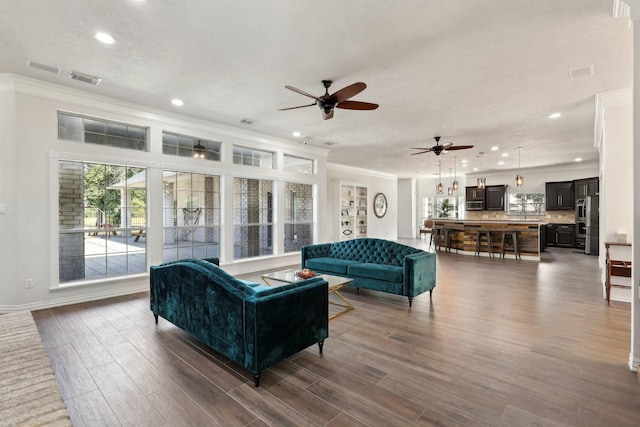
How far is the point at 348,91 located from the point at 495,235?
24.4ft

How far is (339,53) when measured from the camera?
10.6 ft

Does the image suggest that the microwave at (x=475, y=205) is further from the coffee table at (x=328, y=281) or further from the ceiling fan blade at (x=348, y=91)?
the ceiling fan blade at (x=348, y=91)

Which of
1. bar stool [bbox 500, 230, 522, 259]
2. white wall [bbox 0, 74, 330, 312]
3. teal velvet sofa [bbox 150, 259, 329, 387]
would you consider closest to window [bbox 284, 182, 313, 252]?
white wall [bbox 0, 74, 330, 312]

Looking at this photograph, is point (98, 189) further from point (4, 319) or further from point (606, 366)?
point (606, 366)

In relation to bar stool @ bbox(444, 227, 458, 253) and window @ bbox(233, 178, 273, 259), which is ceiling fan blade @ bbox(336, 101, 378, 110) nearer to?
window @ bbox(233, 178, 273, 259)

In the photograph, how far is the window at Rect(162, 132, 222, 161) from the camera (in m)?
5.42

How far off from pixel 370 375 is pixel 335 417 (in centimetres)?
59

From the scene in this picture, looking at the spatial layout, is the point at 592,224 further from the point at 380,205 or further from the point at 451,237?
the point at 380,205

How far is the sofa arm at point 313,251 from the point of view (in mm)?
5609

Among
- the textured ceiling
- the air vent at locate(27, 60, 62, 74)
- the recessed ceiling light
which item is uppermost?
the air vent at locate(27, 60, 62, 74)

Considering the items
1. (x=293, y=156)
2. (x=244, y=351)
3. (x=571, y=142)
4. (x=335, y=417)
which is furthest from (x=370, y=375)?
(x=571, y=142)

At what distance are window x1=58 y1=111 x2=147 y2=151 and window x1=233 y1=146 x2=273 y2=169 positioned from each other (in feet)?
5.70

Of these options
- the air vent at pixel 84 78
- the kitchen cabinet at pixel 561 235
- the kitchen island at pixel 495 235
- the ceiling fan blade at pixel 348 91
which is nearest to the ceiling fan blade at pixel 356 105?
the ceiling fan blade at pixel 348 91

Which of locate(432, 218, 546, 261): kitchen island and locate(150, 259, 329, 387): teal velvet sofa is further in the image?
locate(432, 218, 546, 261): kitchen island
